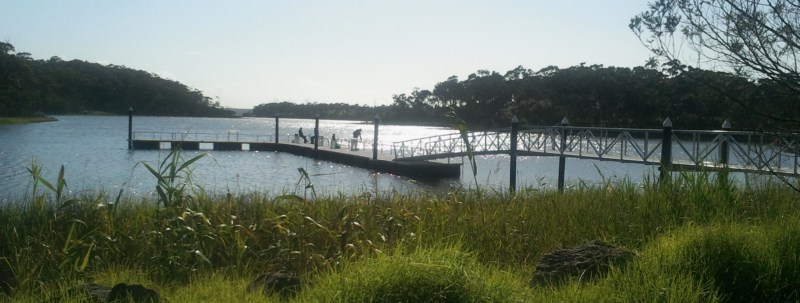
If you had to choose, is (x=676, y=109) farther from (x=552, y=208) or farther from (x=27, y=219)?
(x=27, y=219)

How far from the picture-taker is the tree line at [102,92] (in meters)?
91.4

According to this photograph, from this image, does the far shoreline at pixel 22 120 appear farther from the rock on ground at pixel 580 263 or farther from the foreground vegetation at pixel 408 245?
the rock on ground at pixel 580 263

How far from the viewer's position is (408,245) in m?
5.61

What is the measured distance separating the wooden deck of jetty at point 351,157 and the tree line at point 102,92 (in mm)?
34463

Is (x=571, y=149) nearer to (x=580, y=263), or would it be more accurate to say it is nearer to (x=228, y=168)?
(x=228, y=168)

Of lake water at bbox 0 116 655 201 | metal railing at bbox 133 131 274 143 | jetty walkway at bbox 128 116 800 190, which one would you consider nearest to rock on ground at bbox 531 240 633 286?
jetty walkway at bbox 128 116 800 190

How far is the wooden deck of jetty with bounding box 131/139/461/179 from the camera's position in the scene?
115ft

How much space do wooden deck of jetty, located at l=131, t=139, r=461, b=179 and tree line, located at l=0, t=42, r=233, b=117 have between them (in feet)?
113

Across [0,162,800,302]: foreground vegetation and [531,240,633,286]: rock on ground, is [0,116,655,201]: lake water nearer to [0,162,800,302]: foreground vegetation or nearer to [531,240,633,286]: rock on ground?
[0,162,800,302]: foreground vegetation

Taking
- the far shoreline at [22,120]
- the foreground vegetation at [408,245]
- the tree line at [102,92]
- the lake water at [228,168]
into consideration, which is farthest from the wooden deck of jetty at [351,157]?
the tree line at [102,92]

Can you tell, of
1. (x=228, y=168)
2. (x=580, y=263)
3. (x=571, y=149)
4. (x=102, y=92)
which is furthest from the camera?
(x=102, y=92)

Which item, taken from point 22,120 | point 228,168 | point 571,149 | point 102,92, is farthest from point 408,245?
point 102,92

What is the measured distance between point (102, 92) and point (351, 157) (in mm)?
82175

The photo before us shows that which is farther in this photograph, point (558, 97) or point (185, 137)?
point (185, 137)
